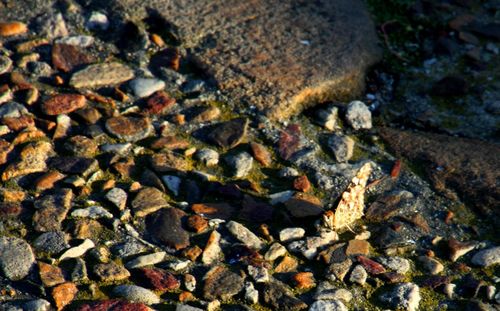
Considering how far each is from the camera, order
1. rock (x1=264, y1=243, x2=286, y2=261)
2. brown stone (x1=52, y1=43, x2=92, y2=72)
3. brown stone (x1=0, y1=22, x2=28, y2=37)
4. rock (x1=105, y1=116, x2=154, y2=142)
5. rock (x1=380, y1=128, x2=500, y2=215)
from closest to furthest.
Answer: rock (x1=264, y1=243, x2=286, y2=261) → rock (x1=380, y1=128, x2=500, y2=215) → rock (x1=105, y1=116, x2=154, y2=142) → brown stone (x1=52, y1=43, x2=92, y2=72) → brown stone (x1=0, y1=22, x2=28, y2=37)

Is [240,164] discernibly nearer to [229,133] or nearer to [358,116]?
[229,133]

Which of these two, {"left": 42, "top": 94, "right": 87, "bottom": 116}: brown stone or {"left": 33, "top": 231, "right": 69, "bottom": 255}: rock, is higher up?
{"left": 42, "top": 94, "right": 87, "bottom": 116}: brown stone

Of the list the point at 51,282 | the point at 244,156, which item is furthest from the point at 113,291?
the point at 244,156

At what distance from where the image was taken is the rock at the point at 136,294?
3010 millimetres

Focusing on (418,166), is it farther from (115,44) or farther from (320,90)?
(115,44)

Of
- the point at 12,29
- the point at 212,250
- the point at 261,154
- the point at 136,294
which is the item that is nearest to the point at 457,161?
the point at 261,154

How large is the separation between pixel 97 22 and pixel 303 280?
218 cm

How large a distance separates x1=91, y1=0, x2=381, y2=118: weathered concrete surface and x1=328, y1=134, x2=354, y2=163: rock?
29 cm

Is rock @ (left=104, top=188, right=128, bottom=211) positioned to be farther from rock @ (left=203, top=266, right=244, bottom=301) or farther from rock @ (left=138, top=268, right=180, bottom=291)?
rock @ (left=203, top=266, right=244, bottom=301)

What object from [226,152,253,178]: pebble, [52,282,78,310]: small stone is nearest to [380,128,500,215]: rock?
[226,152,253,178]: pebble

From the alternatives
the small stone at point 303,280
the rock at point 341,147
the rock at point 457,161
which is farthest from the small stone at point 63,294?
the rock at point 457,161

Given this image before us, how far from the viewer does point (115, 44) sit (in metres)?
4.49

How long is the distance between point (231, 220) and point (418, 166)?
1.05 metres

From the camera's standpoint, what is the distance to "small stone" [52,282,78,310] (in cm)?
295
